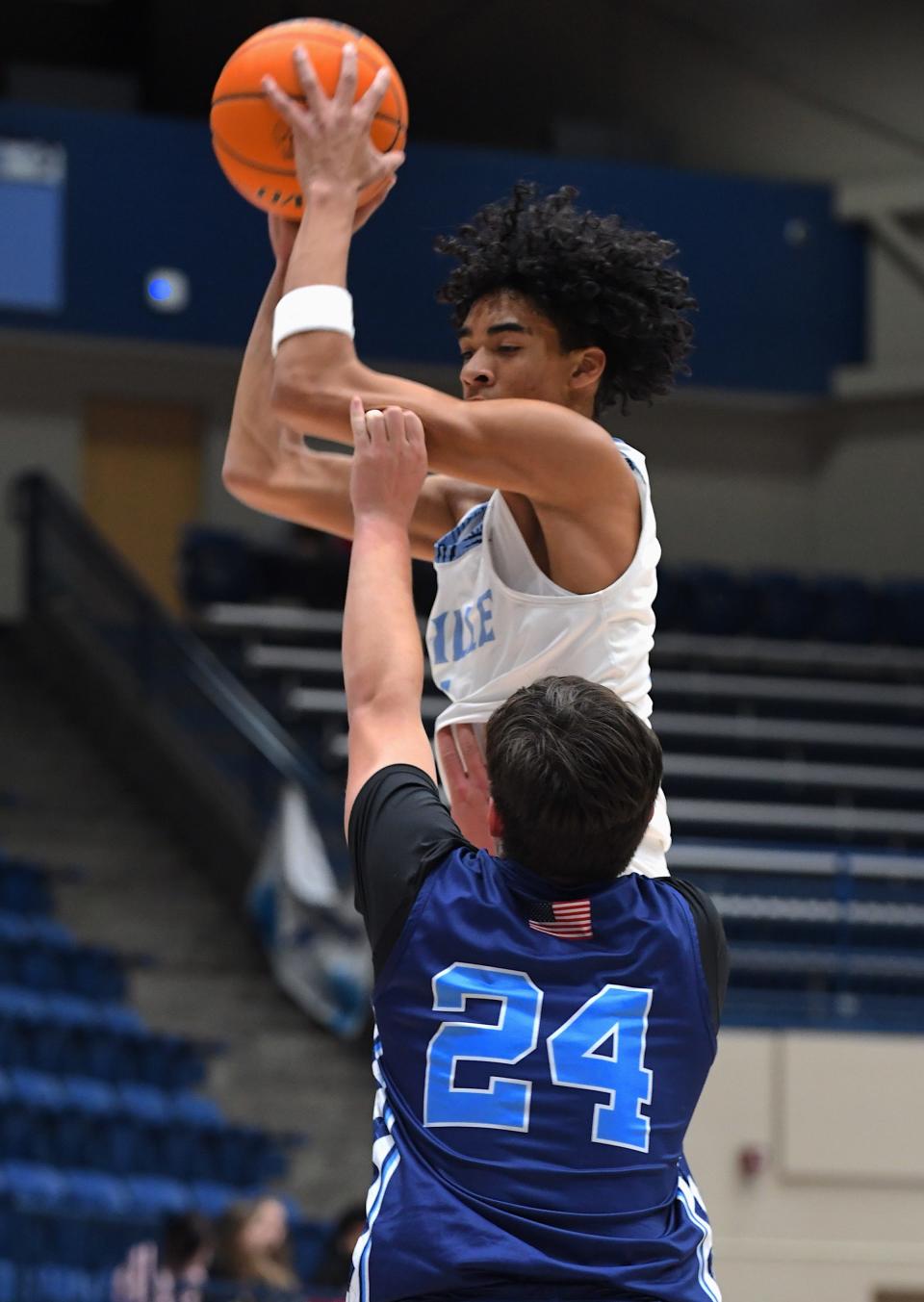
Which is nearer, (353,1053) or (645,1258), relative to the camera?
(645,1258)

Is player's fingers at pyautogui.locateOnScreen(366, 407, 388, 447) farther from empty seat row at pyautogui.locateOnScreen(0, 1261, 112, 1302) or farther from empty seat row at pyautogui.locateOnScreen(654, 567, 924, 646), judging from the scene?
empty seat row at pyautogui.locateOnScreen(654, 567, 924, 646)

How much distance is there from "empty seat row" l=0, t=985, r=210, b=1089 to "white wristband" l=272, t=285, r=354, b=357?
20.7ft

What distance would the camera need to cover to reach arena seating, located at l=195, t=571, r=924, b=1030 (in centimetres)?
882

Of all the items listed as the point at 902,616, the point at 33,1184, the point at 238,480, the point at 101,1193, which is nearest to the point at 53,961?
the point at 101,1193

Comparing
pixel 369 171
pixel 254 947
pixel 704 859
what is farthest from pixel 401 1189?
pixel 254 947

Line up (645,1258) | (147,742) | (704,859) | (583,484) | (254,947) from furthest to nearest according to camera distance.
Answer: (147,742)
(254,947)
(704,859)
(583,484)
(645,1258)

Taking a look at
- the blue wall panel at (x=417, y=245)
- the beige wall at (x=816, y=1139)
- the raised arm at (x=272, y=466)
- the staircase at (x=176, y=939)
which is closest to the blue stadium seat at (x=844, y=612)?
the blue wall panel at (x=417, y=245)

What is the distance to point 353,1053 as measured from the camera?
379 inches

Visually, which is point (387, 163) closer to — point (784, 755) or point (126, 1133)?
point (126, 1133)

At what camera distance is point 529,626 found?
2.55 meters

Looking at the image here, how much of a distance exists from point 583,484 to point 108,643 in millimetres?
9625

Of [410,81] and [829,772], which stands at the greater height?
[410,81]

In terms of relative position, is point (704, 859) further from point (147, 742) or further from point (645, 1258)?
point (645, 1258)

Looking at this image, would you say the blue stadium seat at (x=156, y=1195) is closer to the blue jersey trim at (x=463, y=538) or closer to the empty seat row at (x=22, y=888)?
the empty seat row at (x=22, y=888)
